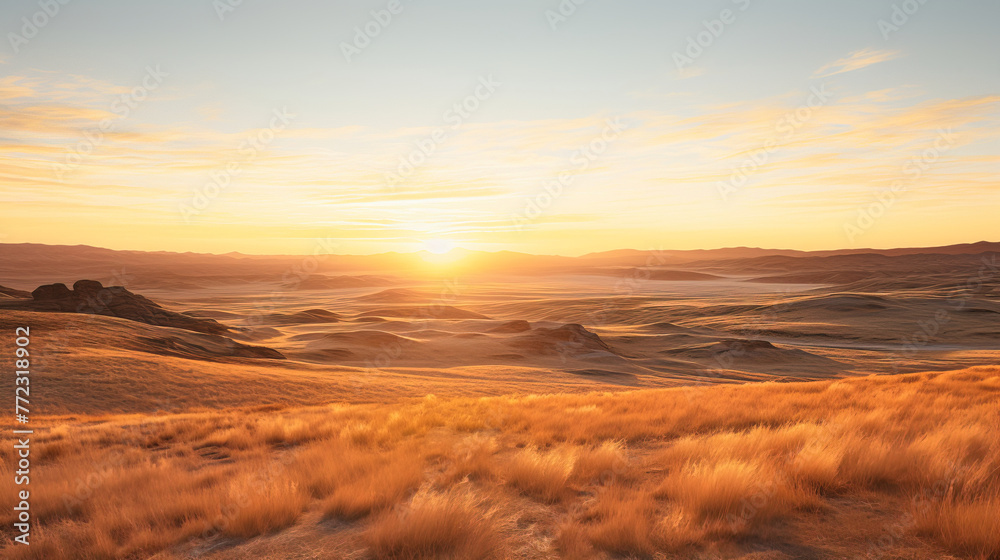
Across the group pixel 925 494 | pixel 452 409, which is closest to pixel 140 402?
pixel 452 409

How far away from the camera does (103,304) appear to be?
42.2m

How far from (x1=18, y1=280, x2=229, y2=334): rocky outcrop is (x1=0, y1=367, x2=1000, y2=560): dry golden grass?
3872 centimetres

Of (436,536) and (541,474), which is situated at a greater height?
(436,536)

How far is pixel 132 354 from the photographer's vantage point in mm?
24781

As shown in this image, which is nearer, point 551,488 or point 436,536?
point 436,536

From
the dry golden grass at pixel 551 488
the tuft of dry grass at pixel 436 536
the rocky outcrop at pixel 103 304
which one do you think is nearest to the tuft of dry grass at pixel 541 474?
the dry golden grass at pixel 551 488

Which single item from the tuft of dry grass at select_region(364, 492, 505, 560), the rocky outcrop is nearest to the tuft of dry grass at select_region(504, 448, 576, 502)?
the tuft of dry grass at select_region(364, 492, 505, 560)

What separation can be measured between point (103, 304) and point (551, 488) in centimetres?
4935

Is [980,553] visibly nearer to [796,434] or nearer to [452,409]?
[796,434]

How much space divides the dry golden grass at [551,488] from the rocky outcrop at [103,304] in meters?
38.7

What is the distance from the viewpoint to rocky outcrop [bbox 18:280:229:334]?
38.9 meters

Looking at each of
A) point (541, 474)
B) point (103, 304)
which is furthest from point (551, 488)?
point (103, 304)

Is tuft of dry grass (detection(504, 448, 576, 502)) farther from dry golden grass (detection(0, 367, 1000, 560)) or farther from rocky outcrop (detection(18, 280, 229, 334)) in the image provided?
rocky outcrop (detection(18, 280, 229, 334))

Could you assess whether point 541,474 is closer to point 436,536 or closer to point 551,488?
point 551,488
